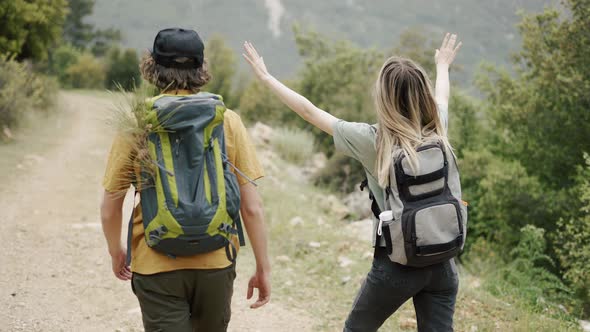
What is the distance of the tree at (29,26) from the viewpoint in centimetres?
1343

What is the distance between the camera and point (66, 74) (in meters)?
36.8

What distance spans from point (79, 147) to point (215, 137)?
11232 mm

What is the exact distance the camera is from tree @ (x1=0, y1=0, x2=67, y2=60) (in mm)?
13430

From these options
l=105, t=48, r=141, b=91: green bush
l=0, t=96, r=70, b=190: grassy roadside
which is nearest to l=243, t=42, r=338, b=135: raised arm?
l=0, t=96, r=70, b=190: grassy roadside

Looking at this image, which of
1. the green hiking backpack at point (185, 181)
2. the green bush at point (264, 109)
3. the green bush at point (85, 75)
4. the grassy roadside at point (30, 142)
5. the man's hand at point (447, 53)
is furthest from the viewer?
the green bush at point (85, 75)

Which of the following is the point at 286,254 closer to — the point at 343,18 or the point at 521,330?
the point at 521,330

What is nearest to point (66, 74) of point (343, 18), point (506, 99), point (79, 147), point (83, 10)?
point (83, 10)

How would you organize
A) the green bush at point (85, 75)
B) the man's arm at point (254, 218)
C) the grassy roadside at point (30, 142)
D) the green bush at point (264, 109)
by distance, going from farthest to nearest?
the green bush at point (85, 75), the green bush at point (264, 109), the grassy roadside at point (30, 142), the man's arm at point (254, 218)

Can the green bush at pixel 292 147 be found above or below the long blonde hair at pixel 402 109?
below

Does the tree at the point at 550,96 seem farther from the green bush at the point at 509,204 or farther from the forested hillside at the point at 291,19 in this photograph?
the forested hillside at the point at 291,19

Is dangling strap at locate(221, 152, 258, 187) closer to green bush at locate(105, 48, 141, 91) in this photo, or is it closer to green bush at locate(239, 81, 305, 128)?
green bush at locate(239, 81, 305, 128)

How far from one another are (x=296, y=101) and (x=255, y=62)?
1.12 feet

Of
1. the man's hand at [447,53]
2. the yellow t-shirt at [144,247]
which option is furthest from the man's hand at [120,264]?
the man's hand at [447,53]

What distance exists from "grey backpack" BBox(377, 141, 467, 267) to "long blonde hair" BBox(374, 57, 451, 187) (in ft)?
0.20
